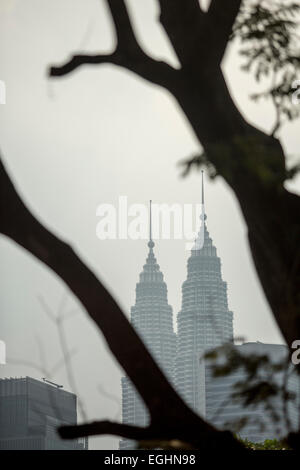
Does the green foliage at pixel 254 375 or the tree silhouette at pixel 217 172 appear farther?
the tree silhouette at pixel 217 172

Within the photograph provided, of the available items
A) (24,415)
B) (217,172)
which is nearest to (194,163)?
(217,172)

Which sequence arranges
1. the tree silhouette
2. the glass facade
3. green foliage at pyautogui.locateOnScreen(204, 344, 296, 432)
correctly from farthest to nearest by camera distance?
the glass facade → the tree silhouette → green foliage at pyautogui.locateOnScreen(204, 344, 296, 432)

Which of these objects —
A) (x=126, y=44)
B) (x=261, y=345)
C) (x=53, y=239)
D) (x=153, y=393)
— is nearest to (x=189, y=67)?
(x=126, y=44)

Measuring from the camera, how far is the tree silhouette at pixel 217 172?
437 cm

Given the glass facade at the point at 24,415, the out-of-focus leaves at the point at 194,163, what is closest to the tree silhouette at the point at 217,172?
the out-of-focus leaves at the point at 194,163

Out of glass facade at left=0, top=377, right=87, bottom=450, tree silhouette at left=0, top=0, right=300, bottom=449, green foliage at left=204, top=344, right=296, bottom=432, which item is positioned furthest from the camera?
glass facade at left=0, top=377, right=87, bottom=450

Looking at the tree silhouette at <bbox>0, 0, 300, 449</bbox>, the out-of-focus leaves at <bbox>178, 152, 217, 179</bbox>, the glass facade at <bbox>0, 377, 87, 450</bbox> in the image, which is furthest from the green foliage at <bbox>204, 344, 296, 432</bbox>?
Answer: the glass facade at <bbox>0, 377, 87, 450</bbox>

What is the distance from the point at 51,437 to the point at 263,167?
11460 centimetres

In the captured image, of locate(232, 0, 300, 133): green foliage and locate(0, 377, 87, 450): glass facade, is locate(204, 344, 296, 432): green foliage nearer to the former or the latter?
locate(232, 0, 300, 133): green foliage

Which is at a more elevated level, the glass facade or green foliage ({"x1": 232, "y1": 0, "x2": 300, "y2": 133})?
the glass facade

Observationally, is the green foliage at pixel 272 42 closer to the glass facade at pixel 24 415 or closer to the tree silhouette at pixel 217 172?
the tree silhouette at pixel 217 172

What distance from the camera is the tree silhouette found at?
14.3 feet

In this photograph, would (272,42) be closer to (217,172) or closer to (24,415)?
(217,172)
